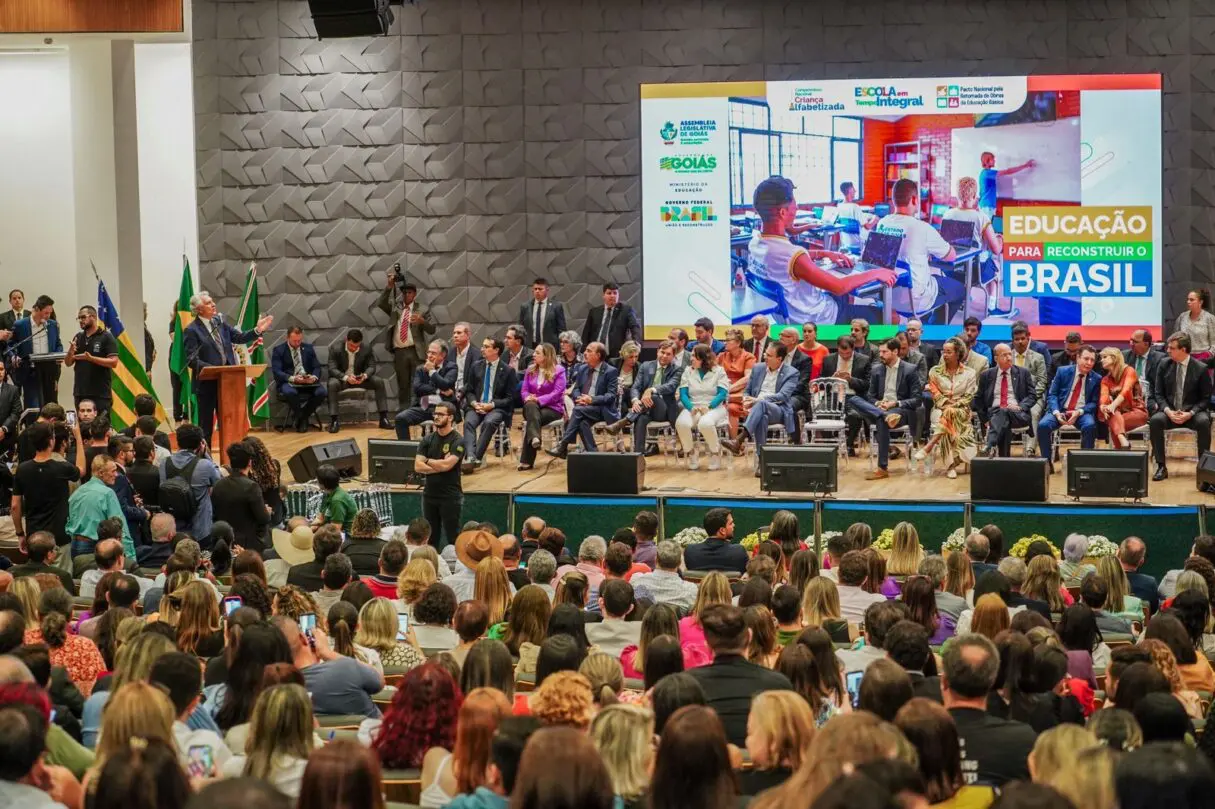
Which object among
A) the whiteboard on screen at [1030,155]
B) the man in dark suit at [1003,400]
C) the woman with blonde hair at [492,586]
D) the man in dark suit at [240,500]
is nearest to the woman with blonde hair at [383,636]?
the woman with blonde hair at [492,586]

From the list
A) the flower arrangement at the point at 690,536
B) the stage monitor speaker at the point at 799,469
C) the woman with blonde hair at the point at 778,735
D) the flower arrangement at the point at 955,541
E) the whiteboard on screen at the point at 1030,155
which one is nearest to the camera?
the woman with blonde hair at the point at 778,735

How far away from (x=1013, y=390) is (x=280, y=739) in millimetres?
8758

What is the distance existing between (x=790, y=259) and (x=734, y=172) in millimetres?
1016

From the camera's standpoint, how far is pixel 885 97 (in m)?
14.4

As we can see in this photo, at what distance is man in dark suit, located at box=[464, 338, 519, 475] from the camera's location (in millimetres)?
12141

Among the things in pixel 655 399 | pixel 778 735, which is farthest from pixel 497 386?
pixel 778 735

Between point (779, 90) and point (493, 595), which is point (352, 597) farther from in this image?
point (779, 90)

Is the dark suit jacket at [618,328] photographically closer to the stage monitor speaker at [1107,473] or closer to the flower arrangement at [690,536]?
the flower arrangement at [690,536]

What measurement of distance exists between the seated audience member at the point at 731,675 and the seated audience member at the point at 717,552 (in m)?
3.21

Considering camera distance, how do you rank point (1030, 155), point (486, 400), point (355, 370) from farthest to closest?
point (355, 370) < point (1030, 155) < point (486, 400)

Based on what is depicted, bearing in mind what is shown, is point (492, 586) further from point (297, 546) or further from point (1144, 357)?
point (1144, 357)

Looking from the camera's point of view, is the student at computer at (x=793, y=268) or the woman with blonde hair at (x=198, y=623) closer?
the woman with blonde hair at (x=198, y=623)

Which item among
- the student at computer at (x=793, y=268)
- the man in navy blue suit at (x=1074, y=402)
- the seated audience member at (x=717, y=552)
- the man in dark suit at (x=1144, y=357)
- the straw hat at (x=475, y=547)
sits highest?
the student at computer at (x=793, y=268)

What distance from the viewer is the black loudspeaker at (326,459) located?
441 inches
